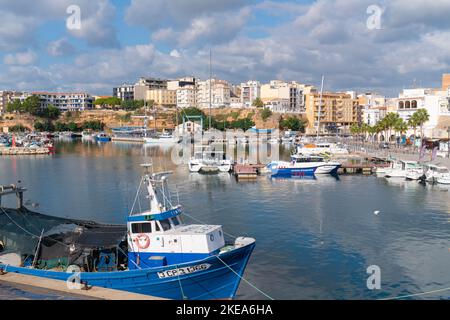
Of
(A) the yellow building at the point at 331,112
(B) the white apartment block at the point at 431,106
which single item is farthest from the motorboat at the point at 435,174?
(A) the yellow building at the point at 331,112

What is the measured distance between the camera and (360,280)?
915 inches

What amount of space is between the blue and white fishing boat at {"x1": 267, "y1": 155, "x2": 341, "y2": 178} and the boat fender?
44.8m

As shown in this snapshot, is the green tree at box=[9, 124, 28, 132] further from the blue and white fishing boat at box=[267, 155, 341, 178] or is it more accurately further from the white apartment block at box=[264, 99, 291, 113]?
the blue and white fishing boat at box=[267, 155, 341, 178]

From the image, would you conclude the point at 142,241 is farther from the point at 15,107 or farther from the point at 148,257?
the point at 15,107

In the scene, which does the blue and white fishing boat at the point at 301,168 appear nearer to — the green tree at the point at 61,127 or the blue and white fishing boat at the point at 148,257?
the blue and white fishing boat at the point at 148,257

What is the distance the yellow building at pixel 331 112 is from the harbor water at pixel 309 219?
4158 inches

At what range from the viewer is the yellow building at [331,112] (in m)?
166

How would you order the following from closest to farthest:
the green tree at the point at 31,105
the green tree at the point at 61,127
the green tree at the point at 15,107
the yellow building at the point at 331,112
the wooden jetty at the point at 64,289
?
1. the wooden jetty at the point at 64,289
2. the yellow building at the point at 331,112
3. the green tree at the point at 31,105
4. the green tree at the point at 61,127
5. the green tree at the point at 15,107

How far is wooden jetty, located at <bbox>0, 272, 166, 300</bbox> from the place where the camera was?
53.1 feet

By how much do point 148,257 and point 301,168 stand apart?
152ft

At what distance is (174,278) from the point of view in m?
18.1

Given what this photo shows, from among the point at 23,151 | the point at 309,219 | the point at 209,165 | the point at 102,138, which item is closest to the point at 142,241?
the point at 309,219
